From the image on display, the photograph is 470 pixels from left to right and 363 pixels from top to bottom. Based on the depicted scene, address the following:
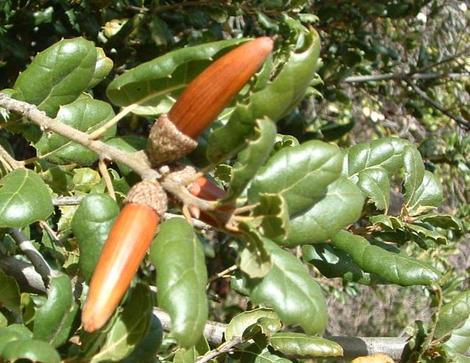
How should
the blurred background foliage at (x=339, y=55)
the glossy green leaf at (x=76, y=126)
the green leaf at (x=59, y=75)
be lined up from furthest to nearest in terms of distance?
the blurred background foliage at (x=339, y=55), the glossy green leaf at (x=76, y=126), the green leaf at (x=59, y=75)

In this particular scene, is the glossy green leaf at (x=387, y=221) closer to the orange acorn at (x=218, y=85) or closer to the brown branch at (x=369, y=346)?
the brown branch at (x=369, y=346)

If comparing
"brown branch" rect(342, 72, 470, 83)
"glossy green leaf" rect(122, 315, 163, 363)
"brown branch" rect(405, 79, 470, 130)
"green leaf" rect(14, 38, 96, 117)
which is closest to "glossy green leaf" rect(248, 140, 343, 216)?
"glossy green leaf" rect(122, 315, 163, 363)

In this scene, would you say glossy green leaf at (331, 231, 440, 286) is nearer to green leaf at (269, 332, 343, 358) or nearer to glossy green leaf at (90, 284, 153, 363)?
green leaf at (269, 332, 343, 358)

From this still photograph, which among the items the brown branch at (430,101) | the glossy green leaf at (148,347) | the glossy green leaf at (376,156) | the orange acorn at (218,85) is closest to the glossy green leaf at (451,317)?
the glossy green leaf at (376,156)

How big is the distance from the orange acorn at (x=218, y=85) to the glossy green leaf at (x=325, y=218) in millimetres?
194

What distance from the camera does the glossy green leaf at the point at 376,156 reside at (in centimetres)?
153

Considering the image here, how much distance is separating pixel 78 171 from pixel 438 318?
82 cm

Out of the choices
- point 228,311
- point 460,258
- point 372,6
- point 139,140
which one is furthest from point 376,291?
point 139,140

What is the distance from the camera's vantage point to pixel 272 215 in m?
0.93

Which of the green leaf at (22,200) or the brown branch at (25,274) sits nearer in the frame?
the green leaf at (22,200)

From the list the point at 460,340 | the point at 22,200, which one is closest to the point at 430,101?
the point at 460,340

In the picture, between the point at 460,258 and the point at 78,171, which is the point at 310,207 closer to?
the point at 78,171

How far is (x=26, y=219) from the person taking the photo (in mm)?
1173

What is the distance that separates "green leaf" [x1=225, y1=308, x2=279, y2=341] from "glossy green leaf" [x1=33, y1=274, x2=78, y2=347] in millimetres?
561
